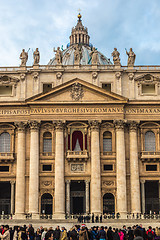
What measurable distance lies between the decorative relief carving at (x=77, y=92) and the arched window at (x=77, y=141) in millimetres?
4539

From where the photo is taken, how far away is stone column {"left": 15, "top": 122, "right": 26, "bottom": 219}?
56250mm

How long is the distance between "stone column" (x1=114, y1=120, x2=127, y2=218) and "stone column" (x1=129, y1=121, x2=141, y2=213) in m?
1.17

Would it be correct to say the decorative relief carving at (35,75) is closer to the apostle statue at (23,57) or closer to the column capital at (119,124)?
the apostle statue at (23,57)

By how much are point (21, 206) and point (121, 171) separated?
1319cm

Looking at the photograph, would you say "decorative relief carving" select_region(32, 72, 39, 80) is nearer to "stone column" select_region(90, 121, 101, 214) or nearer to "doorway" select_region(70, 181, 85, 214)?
"stone column" select_region(90, 121, 101, 214)

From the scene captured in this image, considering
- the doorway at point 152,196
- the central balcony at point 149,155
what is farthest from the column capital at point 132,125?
the doorway at point 152,196

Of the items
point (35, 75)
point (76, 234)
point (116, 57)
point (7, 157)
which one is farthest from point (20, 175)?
point (76, 234)

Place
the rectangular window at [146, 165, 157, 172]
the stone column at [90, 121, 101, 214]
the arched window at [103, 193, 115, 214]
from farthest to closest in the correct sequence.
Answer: the rectangular window at [146, 165, 157, 172] → the arched window at [103, 193, 115, 214] → the stone column at [90, 121, 101, 214]

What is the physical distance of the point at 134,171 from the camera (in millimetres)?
57375

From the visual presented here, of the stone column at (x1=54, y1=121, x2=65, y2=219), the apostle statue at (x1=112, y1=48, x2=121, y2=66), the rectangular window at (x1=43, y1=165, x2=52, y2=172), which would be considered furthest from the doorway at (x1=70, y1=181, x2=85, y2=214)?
the apostle statue at (x1=112, y1=48, x2=121, y2=66)

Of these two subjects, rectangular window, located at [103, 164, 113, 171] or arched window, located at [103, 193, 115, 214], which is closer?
arched window, located at [103, 193, 115, 214]

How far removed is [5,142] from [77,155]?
31.9 feet

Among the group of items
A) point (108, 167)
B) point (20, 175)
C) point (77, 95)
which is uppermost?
point (77, 95)

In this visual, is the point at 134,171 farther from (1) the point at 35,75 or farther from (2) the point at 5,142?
(1) the point at 35,75
